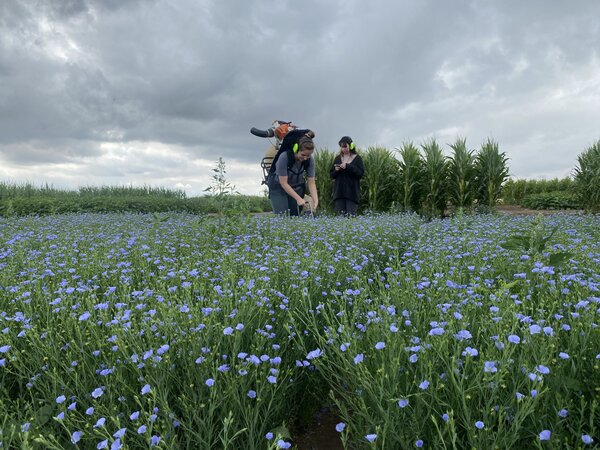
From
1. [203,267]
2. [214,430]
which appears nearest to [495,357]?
[214,430]

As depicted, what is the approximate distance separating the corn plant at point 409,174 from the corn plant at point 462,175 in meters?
0.97

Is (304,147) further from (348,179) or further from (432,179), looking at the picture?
(432,179)

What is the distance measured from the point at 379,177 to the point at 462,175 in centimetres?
251

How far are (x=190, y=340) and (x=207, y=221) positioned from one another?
14.8 feet

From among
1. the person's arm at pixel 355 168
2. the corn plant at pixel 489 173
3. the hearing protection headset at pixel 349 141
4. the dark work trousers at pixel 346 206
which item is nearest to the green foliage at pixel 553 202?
the corn plant at pixel 489 173

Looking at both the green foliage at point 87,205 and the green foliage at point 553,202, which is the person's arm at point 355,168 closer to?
the green foliage at point 87,205

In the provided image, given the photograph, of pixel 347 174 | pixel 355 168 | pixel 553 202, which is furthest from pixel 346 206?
pixel 553 202

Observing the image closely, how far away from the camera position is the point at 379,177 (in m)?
13.5

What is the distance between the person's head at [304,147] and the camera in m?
8.27

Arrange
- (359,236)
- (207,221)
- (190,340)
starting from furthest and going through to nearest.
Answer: (207,221)
(359,236)
(190,340)

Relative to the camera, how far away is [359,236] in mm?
5641

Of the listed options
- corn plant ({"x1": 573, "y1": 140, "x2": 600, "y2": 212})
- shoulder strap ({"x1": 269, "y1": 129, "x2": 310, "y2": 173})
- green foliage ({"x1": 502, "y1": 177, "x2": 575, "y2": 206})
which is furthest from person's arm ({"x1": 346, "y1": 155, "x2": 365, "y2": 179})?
green foliage ({"x1": 502, "y1": 177, "x2": 575, "y2": 206})

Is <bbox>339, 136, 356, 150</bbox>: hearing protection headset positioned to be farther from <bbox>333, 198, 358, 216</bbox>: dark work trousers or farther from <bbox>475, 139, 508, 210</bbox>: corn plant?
<bbox>475, 139, 508, 210</bbox>: corn plant

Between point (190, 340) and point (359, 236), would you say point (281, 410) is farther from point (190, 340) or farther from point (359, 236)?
point (359, 236)
